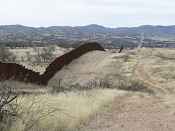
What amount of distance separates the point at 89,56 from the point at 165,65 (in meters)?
6.70

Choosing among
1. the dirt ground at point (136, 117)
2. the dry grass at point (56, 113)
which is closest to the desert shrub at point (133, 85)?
the dirt ground at point (136, 117)

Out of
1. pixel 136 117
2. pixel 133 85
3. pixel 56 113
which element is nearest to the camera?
pixel 56 113

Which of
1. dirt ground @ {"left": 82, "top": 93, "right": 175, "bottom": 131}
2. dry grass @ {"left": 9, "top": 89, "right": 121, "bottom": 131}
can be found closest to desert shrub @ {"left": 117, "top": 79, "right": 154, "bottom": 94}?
dirt ground @ {"left": 82, "top": 93, "right": 175, "bottom": 131}

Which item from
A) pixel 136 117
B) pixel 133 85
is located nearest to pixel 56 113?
pixel 136 117

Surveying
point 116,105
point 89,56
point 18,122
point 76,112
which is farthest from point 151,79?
point 18,122

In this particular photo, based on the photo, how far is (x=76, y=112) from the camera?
52.4 feet

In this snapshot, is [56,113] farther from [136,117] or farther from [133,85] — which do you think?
[133,85]

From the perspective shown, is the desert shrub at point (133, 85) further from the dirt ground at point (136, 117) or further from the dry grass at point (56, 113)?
the dry grass at point (56, 113)

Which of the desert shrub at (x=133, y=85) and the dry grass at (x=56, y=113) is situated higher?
the dry grass at (x=56, y=113)

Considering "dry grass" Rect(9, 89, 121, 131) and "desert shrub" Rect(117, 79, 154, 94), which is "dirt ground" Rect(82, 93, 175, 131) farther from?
"desert shrub" Rect(117, 79, 154, 94)

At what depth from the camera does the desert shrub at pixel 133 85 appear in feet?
98.1

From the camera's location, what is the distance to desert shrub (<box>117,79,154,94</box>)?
98.1ft

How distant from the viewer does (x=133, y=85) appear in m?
31.5

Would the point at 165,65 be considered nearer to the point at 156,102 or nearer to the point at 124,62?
the point at 124,62
